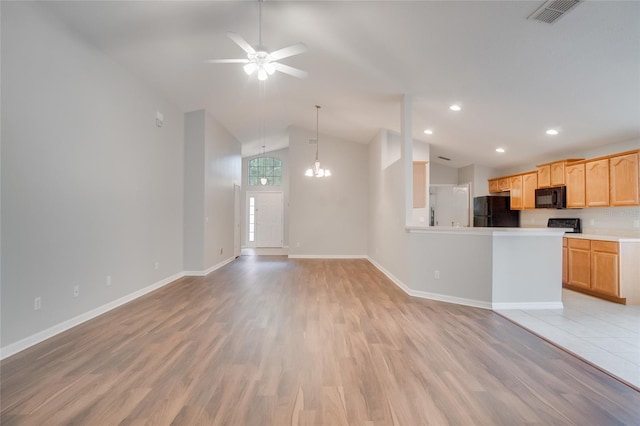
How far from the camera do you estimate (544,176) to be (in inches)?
225

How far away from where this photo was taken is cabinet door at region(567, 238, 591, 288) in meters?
4.61

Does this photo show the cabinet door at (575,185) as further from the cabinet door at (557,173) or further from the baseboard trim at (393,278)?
the baseboard trim at (393,278)

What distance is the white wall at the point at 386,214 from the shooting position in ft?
16.8

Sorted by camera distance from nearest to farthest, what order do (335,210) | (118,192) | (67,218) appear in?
(67,218)
(118,192)
(335,210)

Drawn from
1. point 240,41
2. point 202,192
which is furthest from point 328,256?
point 240,41

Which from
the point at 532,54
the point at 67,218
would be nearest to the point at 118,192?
the point at 67,218

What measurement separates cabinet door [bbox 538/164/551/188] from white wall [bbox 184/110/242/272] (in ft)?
22.2

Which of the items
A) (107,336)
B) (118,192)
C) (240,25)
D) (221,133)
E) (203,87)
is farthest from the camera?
(221,133)

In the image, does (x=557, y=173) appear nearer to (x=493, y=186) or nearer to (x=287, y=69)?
(x=493, y=186)

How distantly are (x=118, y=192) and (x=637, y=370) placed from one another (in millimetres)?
5752

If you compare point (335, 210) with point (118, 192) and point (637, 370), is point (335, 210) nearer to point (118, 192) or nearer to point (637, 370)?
point (118, 192)

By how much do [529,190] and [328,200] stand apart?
4773 millimetres

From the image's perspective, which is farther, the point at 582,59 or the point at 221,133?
the point at 221,133

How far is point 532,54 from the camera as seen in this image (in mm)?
3107
